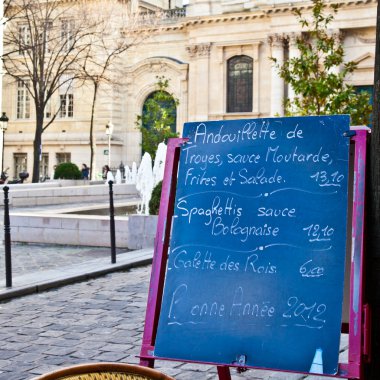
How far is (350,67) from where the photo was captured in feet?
51.0

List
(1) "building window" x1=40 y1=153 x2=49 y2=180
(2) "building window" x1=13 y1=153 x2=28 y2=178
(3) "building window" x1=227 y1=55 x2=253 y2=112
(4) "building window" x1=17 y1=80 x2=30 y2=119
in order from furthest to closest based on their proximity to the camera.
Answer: (2) "building window" x1=13 y1=153 x2=28 y2=178 < (4) "building window" x1=17 y1=80 x2=30 y2=119 < (1) "building window" x1=40 y1=153 x2=49 y2=180 < (3) "building window" x1=227 y1=55 x2=253 y2=112

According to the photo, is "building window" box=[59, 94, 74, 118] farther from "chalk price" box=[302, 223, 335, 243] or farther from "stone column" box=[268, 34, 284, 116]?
"chalk price" box=[302, 223, 335, 243]

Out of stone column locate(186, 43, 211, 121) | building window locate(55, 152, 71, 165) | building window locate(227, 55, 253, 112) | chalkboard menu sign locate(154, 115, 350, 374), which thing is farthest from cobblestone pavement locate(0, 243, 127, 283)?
building window locate(55, 152, 71, 165)

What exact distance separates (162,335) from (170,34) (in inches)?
1844

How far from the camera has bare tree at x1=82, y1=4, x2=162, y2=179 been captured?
1485 inches

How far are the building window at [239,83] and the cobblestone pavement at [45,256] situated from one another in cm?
3396

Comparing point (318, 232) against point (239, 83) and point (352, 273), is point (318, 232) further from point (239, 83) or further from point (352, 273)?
point (239, 83)

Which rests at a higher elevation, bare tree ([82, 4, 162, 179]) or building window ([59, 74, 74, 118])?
bare tree ([82, 4, 162, 179])

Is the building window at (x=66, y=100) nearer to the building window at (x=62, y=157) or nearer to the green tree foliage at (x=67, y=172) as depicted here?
the building window at (x=62, y=157)

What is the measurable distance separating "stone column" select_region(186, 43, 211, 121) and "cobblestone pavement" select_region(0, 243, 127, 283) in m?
34.3

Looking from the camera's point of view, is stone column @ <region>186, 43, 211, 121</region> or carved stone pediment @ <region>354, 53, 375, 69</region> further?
stone column @ <region>186, 43, 211, 121</region>

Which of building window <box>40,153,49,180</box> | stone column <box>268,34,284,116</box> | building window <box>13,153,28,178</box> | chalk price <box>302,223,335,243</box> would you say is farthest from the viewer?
building window <box>13,153,28,178</box>

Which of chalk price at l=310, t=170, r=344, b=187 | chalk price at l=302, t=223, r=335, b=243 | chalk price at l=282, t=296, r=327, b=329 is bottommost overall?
chalk price at l=282, t=296, r=327, b=329

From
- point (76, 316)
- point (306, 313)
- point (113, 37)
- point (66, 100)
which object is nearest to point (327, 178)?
point (306, 313)
